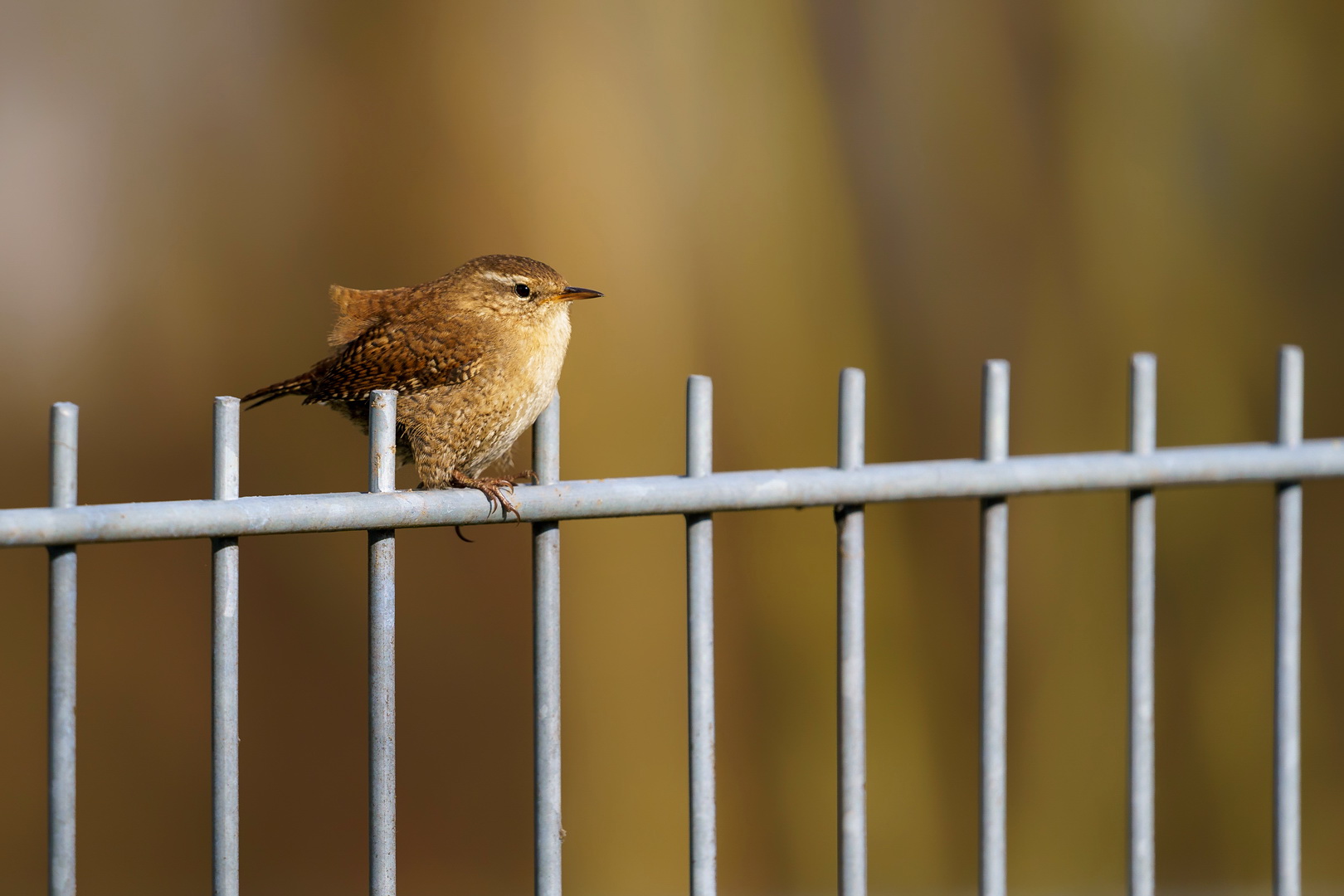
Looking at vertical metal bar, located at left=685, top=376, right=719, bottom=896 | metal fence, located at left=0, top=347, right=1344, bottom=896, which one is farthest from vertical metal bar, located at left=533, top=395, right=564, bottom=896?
vertical metal bar, located at left=685, top=376, right=719, bottom=896

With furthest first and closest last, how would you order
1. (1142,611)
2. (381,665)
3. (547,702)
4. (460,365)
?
(460,365)
(1142,611)
(547,702)
(381,665)

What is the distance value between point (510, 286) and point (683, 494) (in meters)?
0.87

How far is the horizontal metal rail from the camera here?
205 cm

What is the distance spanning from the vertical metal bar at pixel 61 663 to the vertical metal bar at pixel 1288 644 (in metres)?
2.48

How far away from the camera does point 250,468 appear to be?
Result: 13.4 ft

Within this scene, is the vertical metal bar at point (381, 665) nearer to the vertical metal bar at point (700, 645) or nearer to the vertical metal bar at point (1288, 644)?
the vertical metal bar at point (700, 645)

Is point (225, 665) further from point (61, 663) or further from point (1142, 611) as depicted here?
point (1142, 611)

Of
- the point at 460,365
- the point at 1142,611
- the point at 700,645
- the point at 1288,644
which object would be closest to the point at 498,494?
the point at 700,645

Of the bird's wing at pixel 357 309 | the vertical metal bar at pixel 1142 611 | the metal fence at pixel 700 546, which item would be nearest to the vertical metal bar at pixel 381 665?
the metal fence at pixel 700 546

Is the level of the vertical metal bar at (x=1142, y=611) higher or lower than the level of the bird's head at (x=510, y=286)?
lower

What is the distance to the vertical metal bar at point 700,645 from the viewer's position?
245 cm

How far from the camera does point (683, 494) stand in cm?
244

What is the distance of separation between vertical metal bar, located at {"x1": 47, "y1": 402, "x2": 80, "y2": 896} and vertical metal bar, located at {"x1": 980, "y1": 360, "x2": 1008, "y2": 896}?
65.8 inches

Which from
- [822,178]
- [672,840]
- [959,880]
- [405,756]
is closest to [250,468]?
[405,756]
